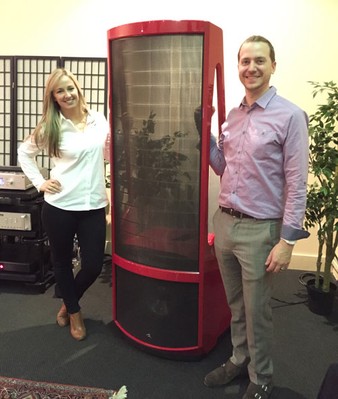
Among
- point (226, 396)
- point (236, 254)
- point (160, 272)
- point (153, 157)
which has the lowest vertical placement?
point (226, 396)

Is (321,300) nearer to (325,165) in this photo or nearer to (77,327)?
(325,165)

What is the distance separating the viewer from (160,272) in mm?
1832

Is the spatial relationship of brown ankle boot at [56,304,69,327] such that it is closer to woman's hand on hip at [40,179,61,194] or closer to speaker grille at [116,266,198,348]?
speaker grille at [116,266,198,348]

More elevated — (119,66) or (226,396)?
(119,66)

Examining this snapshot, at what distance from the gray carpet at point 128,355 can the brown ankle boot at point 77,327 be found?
→ 0.10 feet

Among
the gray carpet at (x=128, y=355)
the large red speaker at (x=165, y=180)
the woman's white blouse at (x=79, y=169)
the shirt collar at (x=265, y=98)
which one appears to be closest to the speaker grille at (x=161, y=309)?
the large red speaker at (x=165, y=180)

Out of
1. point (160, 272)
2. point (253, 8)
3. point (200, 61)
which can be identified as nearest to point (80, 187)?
point (160, 272)

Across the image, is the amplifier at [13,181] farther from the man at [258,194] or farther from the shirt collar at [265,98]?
the shirt collar at [265,98]

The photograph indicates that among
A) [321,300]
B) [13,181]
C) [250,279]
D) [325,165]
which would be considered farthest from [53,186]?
[321,300]

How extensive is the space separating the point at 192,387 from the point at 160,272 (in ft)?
1.73

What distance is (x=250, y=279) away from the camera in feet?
5.00

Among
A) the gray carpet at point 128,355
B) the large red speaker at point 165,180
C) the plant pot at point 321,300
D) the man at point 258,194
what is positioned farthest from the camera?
the plant pot at point 321,300

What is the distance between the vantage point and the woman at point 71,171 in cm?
190

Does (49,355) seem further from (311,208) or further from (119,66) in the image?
(311,208)
